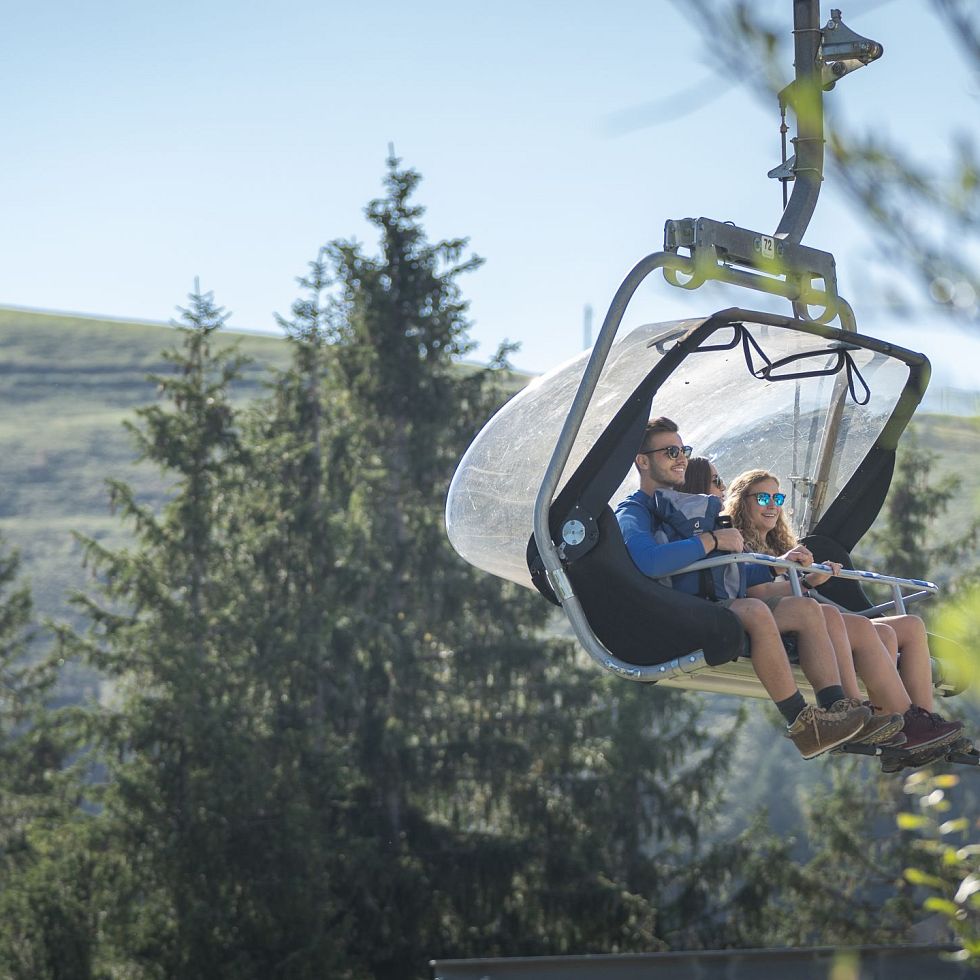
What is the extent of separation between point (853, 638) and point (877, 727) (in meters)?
0.36

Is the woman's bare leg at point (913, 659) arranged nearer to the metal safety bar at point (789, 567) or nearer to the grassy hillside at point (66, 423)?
the metal safety bar at point (789, 567)

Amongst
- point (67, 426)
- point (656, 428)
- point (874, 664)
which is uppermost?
point (67, 426)

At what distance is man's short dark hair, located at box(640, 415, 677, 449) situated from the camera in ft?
19.5

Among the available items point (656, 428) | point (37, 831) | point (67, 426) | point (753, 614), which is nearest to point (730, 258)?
point (656, 428)

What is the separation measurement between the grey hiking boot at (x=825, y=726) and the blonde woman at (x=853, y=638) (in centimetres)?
8

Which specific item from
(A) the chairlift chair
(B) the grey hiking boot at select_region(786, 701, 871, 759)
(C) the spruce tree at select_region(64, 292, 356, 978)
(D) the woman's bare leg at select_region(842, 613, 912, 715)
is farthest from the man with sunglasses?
(C) the spruce tree at select_region(64, 292, 356, 978)

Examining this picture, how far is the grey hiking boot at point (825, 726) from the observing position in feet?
17.7

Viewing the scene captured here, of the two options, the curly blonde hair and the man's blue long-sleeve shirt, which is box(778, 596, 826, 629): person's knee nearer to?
the man's blue long-sleeve shirt

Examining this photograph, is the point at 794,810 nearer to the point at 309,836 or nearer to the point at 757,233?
the point at 309,836

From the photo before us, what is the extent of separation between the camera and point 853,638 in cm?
579

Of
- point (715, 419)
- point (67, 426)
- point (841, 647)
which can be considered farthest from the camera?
point (67, 426)

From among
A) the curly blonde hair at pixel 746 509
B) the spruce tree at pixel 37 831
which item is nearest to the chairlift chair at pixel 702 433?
the curly blonde hair at pixel 746 509

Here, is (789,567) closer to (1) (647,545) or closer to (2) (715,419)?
(1) (647,545)

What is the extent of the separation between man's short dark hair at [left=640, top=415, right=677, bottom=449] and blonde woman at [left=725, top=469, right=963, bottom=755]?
0.39 meters
